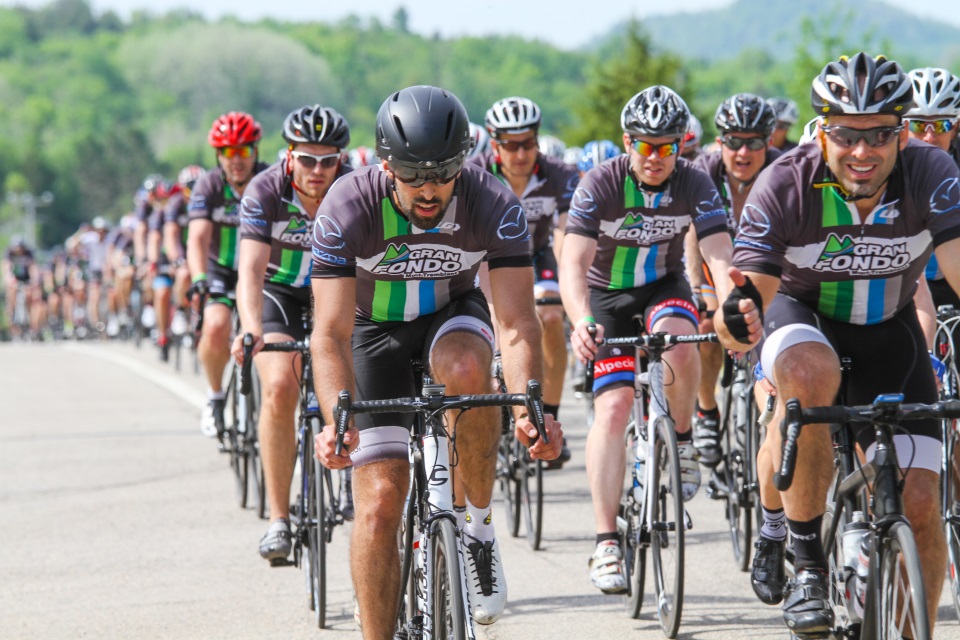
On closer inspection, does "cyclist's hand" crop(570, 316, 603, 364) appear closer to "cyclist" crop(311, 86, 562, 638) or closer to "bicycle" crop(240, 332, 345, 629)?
"cyclist" crop(311, 86, 562, 638)

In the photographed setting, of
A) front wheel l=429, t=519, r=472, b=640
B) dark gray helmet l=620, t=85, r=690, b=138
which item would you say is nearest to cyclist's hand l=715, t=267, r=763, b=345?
front wheel l=429, t=519, r=472, b=640

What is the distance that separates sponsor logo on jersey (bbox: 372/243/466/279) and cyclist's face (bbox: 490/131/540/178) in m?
4.36

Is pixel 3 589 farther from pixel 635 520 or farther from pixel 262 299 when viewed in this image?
pixel 635 520

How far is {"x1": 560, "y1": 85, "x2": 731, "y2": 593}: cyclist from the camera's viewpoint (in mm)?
6746

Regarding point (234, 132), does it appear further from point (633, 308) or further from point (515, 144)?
point (633, 308)

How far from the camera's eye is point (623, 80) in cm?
→ 5159

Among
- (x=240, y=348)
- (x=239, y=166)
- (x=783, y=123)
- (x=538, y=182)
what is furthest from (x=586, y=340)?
(x=783, y=123)

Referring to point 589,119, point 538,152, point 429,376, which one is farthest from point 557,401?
point 589,119

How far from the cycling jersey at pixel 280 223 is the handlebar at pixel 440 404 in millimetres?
3329

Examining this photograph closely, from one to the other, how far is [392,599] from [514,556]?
317 cm

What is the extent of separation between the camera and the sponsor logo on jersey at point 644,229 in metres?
7.38

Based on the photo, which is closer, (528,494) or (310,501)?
(310,501)

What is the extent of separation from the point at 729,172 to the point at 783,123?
3.44 metres

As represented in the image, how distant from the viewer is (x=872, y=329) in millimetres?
5020
